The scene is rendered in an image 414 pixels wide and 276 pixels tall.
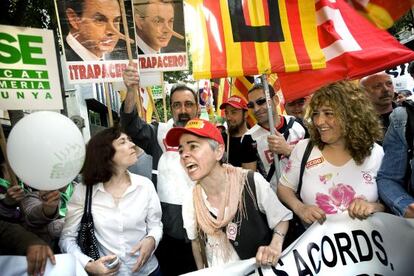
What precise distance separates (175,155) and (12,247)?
141 centimetres

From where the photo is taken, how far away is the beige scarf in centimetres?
238

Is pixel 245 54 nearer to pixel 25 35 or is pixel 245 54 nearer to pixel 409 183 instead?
pixel 409 183

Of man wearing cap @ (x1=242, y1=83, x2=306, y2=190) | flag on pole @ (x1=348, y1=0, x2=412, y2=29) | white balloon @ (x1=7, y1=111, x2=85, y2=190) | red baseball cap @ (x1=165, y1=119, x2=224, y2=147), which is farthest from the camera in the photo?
man wearing cap @ (x1=242, y1=83, x2=306, y2=190)

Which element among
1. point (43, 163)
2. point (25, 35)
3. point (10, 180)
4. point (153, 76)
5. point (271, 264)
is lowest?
point (271, 264)

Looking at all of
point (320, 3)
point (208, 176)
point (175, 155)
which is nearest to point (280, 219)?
point (208, 176)

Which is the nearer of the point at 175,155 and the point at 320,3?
the point at 175,155

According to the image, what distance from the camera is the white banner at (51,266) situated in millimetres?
2111

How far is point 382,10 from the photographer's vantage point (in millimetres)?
3713

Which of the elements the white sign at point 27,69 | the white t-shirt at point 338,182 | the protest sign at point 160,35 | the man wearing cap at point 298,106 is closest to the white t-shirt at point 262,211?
the white t-shirt at point 338,182

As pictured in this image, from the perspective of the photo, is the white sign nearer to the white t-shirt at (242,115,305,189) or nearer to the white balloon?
the white balloon

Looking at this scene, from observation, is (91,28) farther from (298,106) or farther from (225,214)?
(298,106)

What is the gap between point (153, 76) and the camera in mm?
4891

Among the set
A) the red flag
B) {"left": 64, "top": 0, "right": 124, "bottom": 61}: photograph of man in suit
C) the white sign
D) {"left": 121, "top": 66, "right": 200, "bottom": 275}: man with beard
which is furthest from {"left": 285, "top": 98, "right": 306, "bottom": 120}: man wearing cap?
the white sign

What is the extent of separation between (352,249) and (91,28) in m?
2.58
